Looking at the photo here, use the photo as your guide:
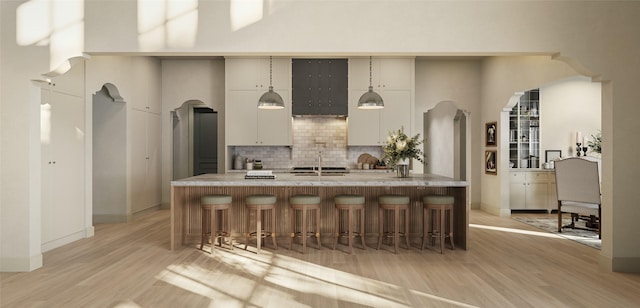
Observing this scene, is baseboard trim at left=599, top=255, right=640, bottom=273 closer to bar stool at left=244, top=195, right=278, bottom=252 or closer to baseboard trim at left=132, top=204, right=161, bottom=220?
bar stool at left=244, top=195, right=278, bottom=252

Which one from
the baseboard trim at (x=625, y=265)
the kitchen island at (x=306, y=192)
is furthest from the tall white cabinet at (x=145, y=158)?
the baseboard trim at (x=625, y=265)

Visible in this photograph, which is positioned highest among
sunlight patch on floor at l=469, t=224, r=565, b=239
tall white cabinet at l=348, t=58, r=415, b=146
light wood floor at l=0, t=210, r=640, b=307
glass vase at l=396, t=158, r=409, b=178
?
tall white cabinet at l=348, t=58, r=415, b=146

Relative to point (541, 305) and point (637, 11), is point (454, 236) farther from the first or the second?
point (637, 11)

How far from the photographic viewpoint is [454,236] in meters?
6.11

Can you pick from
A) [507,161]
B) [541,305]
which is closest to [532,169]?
[507,161]

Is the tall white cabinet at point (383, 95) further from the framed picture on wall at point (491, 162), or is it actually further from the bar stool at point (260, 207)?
the bar stool at point (260, 207)

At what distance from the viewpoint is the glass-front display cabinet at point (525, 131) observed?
9.14 meters

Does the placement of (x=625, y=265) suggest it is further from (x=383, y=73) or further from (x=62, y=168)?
(x=62, y=168)

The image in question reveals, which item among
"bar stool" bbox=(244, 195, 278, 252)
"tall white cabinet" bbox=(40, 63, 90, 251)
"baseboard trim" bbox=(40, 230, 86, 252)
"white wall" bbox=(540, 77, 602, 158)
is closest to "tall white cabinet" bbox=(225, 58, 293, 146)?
"tall white cabinet" bbox=(40, 63, 90, 251)

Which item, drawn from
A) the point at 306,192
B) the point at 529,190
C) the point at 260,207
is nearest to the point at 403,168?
the point at 306,192

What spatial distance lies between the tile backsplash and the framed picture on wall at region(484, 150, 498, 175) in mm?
2379

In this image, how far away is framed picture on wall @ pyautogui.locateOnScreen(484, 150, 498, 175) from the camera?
28.9 feet

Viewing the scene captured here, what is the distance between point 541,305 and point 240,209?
12.5ft

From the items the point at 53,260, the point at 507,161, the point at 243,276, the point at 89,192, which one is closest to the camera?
the point at 243,276
